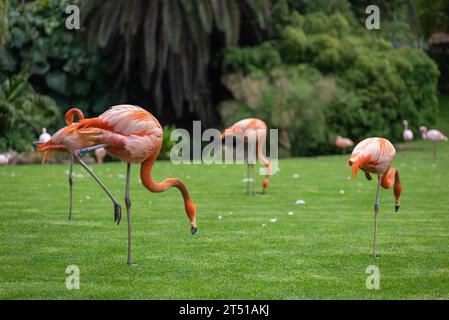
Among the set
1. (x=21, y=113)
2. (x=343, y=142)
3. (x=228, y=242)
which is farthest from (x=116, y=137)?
(x=343, y=142)

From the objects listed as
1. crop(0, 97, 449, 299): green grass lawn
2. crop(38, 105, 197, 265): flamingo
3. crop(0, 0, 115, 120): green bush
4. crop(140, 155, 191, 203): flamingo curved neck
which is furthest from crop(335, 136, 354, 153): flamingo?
crop(38, 105, 197, 265): flamingo

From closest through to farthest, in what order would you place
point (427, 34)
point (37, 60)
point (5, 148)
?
point (5, 148) < point (37, 60) < point (427, 34)

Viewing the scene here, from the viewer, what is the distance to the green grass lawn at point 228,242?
217 inches

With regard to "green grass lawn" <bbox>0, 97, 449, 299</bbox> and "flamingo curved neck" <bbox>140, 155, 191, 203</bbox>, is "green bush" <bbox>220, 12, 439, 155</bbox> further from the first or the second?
"flamingo curved neck" <bbox>140, 155, 191, 203</bbox>

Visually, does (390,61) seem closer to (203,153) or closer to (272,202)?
(203,153)

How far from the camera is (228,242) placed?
7.26m

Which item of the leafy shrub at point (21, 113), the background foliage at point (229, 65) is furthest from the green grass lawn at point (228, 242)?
the background foliage at point (229, 65)

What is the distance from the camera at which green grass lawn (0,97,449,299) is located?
5508mm

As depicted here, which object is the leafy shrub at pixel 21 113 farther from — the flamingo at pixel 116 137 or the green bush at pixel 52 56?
the flamingo at pixel 116 137

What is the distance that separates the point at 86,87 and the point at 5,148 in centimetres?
456

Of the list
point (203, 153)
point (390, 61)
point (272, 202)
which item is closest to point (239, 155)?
point (203, 153)

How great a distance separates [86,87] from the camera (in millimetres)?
20938

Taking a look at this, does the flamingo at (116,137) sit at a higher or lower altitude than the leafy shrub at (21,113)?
lower

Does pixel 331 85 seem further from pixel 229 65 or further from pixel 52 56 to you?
pixel 52 56
